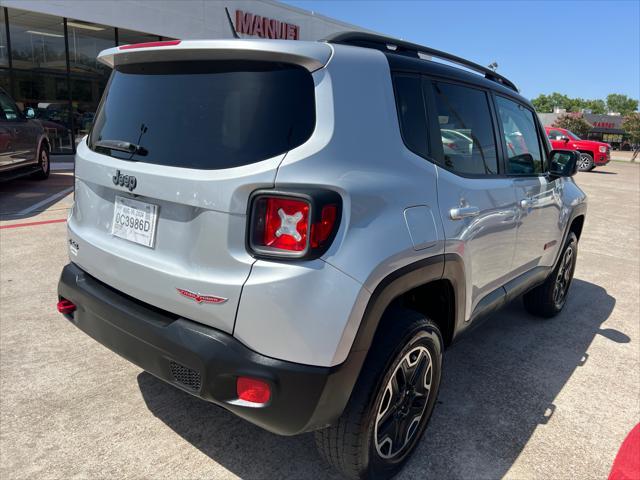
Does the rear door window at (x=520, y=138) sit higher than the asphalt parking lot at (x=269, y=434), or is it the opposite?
the rear door window at (x=520, y=138)

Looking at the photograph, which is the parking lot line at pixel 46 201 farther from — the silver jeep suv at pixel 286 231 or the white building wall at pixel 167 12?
the silver jeep suv at pixel 286 231

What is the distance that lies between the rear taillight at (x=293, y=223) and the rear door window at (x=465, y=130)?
0.95 meters

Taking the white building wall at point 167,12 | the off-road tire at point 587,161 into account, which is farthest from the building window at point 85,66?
the off-road tire at point 587,161

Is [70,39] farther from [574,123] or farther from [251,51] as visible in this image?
[574,123]

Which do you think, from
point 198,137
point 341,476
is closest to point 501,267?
point 341,476

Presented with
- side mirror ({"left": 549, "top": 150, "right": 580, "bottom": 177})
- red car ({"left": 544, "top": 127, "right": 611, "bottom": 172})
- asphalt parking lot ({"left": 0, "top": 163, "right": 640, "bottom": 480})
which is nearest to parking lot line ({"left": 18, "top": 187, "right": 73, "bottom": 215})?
asphalt parking lot ({"left": 0, "top": 163, "right": 640, "bottom": 480})

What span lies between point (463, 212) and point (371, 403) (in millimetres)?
1054

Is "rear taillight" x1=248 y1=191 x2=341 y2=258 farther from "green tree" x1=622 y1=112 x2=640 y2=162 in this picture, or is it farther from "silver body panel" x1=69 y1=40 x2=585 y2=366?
"green tree" x1=622 y1=112 x2=640 y2=162

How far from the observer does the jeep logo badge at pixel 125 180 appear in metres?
2.13

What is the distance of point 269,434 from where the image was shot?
2.64 meters

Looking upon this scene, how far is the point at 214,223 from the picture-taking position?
188cm

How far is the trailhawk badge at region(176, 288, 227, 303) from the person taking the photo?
1.86 metres

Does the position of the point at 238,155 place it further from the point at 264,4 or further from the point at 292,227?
the point at 264,4

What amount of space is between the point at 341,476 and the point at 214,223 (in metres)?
1.36
